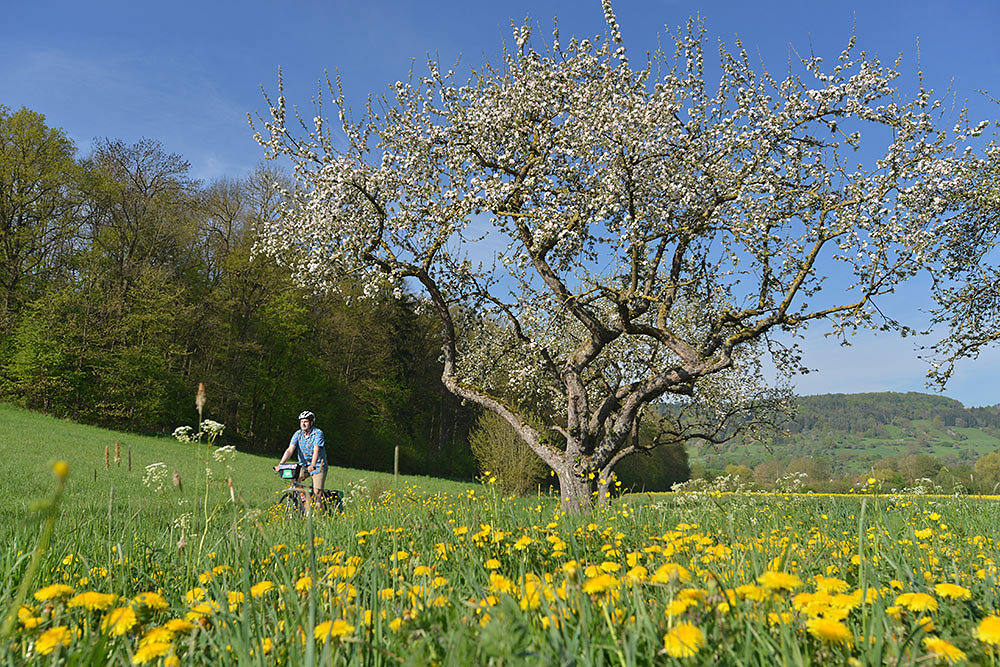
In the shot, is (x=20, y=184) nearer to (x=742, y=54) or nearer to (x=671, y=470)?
(x=742, y=54)

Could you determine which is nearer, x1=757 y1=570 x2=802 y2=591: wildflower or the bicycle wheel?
x1=757 y1=570 x2=802 y2=591: wildflower

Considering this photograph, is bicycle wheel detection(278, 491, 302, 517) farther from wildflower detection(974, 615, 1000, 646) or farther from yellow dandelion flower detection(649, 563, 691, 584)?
wildflower detection(974, 615, 1000, 646)

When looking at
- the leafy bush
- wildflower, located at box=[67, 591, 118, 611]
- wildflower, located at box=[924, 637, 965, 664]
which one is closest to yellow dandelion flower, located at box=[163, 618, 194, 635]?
wildflower, located at box=[67, 591, 118, 611]

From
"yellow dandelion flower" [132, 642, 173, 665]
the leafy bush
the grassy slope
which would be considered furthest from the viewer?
the leafy bush

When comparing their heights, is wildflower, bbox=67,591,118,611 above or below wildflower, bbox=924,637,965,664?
below

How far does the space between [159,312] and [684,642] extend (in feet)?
102

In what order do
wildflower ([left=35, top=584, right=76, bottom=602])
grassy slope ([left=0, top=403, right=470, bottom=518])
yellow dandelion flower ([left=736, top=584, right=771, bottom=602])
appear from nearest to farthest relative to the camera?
yellow dandelion flower ([left=736, top=584, right=771, bottom=602]) < wildflower ([left=35, top=584, right=76, bottom=602]) < grassy slope ([left=0, top=403, right=470, bottom=518])

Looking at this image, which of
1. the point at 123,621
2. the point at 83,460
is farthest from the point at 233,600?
the point at 83,460

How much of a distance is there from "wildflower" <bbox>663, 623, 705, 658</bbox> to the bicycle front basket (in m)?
8.19

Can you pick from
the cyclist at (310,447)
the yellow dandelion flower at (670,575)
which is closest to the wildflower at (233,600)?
the yellow dandelion flower at (670,575)

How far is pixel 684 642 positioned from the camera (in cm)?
130

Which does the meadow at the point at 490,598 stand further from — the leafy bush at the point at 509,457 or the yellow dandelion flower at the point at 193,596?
the leafy bush at the point at 509,457

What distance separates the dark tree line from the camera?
87.7 feet

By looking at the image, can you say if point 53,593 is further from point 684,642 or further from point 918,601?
point 918,601
